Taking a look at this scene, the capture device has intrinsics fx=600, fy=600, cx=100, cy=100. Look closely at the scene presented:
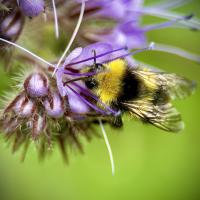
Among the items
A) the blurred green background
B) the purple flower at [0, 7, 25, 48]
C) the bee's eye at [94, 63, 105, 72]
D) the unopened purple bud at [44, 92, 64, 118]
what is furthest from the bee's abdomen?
the blurred green background

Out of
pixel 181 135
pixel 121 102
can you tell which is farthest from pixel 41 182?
pixel 121 102

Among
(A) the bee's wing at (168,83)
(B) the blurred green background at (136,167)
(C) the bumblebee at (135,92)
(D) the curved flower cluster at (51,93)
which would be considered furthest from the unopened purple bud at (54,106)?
(B) the blurred green background at (136,167)

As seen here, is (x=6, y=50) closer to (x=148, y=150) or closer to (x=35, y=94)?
(x=35, y=94)

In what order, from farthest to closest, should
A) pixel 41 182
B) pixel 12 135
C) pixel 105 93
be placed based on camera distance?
1. pixel 41 182
2. pixel 12 135
3. pixel 105 93

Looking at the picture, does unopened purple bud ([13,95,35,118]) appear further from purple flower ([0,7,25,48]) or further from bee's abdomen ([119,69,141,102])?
bee's abdomen ([119,69,141,102])

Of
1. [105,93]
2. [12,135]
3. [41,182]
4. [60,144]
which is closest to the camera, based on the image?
[105,93]

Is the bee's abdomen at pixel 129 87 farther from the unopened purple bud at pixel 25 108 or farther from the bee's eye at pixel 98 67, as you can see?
the unopened purple bud at pixel 25 108

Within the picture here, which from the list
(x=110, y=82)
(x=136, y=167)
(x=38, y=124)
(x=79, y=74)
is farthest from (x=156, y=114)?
(x=136, y=167)

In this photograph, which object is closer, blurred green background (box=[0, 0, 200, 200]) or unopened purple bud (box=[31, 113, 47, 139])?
unopened purple bud (box=[31, 113, 47, 139])
